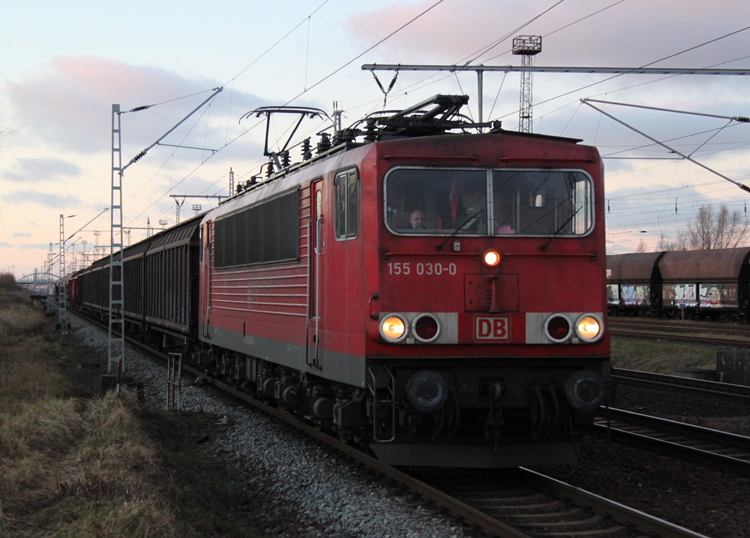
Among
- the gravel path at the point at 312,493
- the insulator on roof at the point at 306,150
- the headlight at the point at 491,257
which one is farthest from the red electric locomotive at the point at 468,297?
the insulator on roof at the point at 306,150

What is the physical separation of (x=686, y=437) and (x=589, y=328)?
11.2 feet

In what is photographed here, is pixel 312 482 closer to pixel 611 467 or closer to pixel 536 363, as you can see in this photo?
pixel 536 363

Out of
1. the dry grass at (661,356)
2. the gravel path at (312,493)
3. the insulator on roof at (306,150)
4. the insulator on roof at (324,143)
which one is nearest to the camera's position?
the gravel path at (312,493)

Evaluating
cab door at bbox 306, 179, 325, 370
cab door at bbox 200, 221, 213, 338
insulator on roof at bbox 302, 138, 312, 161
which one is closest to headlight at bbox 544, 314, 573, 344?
cab door at bbox 306, 179, 325, 370

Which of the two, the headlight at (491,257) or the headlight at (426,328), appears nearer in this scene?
the headlight at (426,328)

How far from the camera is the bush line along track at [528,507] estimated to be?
564 cm

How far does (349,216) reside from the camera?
731 cm

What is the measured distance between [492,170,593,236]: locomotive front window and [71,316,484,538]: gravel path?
8.99ft

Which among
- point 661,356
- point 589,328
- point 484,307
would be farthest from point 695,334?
point 484,307

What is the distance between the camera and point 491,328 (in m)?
6.77

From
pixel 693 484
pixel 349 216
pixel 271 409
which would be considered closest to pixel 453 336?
pixel 349 216

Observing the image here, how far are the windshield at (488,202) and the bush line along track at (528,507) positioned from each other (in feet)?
7.85

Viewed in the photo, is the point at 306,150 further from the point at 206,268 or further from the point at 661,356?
the point at 661,356

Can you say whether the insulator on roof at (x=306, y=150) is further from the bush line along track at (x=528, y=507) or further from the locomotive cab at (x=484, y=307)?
the bush line along track at (x=528, y=507)
